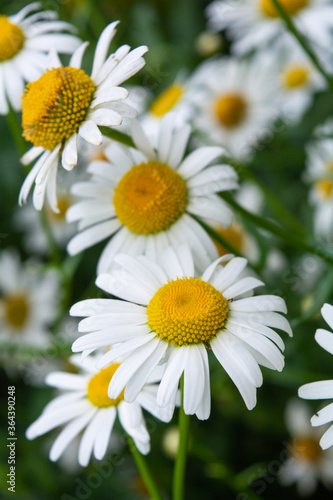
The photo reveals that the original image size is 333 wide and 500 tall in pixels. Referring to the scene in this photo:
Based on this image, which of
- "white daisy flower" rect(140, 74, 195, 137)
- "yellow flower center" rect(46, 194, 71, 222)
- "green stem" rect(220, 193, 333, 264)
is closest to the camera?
"green stem" rect(220, 193, 333, 264)

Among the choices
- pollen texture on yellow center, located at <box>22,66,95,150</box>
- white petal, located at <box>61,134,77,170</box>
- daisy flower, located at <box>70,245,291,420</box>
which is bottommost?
daisy flower, located at <box>70,245,291,420</box>

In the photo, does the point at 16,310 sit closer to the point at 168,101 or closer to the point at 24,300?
the point at 24,300

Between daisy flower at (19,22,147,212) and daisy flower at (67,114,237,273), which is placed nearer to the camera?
daisy flower at (19,22,147,212)

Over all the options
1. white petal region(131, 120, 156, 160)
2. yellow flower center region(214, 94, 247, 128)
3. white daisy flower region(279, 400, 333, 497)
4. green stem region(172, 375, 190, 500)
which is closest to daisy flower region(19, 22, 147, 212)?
white petal region(131, 120, 156, 160)

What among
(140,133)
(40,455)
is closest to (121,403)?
(140,133)

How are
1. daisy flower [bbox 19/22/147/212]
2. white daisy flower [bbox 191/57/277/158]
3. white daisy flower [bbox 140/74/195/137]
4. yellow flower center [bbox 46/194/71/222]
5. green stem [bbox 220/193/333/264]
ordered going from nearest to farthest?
daisy flower [bbox 19/22/147/212] → green stem [bbox 220/193/333/264] → white daisy flower [bbox 140/74/195/137] → white daisy flower [bbox 191/57/277/158] → yellow flower center [bbox 46/194/71/222]

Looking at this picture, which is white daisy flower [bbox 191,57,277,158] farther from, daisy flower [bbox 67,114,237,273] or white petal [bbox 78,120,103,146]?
white petal [bbox 78,120,103,146]

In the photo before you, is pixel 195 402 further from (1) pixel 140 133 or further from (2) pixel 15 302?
(2) pixel 15 302

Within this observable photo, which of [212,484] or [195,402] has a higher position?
[195,402]
